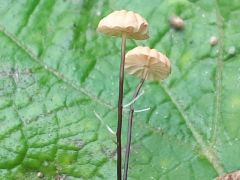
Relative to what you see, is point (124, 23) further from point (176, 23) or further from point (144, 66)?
point (176, 23)

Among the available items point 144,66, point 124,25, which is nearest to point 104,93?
point 144,66

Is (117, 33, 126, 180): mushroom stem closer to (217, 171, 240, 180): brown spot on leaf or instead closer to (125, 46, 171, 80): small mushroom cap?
(125, 46, 171, 80): small mushroom cap

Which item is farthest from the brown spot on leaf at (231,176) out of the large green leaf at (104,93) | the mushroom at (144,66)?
the mushroom at (144,66)

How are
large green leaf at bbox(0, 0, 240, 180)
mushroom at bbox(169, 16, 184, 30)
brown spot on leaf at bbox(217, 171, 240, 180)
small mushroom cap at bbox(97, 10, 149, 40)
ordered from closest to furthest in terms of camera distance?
1. small mushroom cap at bbox(97, 10, 149, 40)
2. brown spot on leaf at bbox(217, 171, 240, 180)
3. large green leaf at bbox(0, 0, 240, 180)
4. mushroom at bbox(169, 16, 184, 30)

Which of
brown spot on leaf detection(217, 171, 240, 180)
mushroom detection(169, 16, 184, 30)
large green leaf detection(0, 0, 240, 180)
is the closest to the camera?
brown spot on leaf detection(217, 171, 240, 180)

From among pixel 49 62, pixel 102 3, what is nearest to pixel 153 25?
pixel 102 3

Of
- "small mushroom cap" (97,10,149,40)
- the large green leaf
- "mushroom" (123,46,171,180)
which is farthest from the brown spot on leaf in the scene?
"small mushroom cap" (97,10,149,40)
